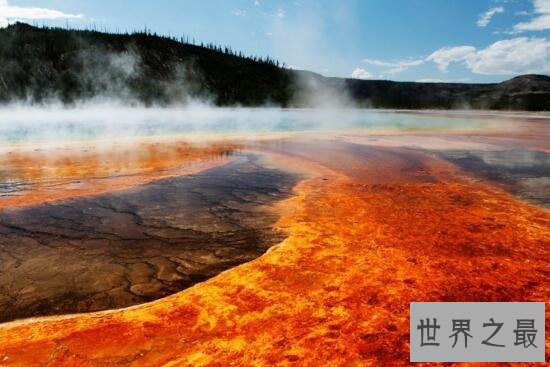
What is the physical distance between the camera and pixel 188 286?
3457 mm

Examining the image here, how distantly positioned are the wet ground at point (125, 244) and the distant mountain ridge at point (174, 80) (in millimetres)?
50005

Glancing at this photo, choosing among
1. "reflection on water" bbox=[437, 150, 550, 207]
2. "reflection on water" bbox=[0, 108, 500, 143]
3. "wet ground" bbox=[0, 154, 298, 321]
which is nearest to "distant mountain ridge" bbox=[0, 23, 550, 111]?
"reflection on water" bbox=[0, 108, 500, 143]

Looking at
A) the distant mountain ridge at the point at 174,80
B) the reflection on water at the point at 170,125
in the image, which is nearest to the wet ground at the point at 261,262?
the reflection on water at the point at 170,125

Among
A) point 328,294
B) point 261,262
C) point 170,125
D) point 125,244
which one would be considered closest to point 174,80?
point 170,125

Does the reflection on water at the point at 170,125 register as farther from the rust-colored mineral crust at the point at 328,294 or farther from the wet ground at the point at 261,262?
the rust-colored mineral crust at the point at 328,294

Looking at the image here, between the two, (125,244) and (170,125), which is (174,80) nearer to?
(170,125)

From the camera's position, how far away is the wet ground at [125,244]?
335 centimetres

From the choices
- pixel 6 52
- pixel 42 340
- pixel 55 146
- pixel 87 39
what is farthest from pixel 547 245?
pixel 87 39

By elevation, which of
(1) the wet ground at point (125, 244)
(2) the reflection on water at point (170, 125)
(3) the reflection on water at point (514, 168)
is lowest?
(1) the wet ground at point (125, 244)

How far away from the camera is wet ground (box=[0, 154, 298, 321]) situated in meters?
3.35

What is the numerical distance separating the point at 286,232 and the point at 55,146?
10728 millimetres

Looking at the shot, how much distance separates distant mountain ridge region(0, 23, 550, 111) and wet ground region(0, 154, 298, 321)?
5001 centimetres

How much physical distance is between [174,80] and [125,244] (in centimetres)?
6414

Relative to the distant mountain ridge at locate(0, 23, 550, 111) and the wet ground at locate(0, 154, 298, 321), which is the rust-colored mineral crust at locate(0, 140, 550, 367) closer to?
the wet ground at locate(0, 154, 298, 321)
